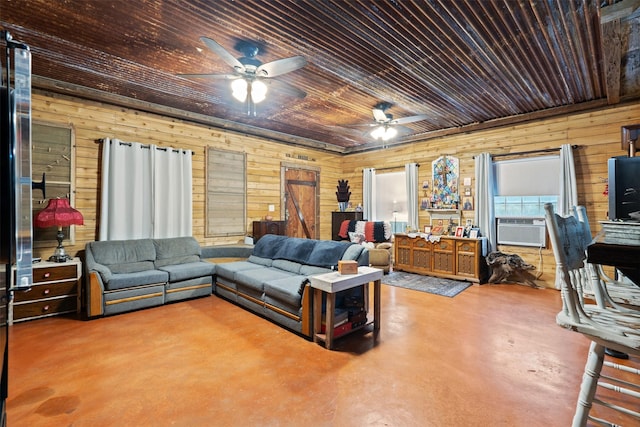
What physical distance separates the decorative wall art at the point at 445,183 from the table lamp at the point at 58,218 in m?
5.94

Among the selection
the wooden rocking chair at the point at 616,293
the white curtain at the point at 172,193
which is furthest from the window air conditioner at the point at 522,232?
the white curtain at the point at 172,193

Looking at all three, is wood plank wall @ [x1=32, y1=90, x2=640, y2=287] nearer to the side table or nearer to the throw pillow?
the throw pillow

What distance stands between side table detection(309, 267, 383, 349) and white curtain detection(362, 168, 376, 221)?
4.28m

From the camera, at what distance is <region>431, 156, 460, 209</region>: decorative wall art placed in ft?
19.3

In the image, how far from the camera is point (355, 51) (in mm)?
3066

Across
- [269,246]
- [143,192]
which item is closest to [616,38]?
[269,246]

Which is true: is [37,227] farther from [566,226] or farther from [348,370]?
[566,226]

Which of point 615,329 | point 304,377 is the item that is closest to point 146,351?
point 304,377

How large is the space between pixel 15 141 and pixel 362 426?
6.95ft

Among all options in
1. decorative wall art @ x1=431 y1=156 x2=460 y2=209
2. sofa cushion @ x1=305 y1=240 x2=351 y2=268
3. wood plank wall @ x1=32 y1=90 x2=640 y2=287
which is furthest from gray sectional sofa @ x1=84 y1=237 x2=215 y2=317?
decorative wall art @ x1=431 y1=156 x2=460 y2=209

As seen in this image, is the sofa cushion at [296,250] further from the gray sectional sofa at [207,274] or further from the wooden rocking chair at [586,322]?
the wooden rocking chair at [586,322]

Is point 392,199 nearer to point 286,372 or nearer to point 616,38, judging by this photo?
point 616,38

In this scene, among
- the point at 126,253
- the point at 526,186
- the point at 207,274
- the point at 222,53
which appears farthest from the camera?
the point at 526,186

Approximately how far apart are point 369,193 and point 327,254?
12.9ft
